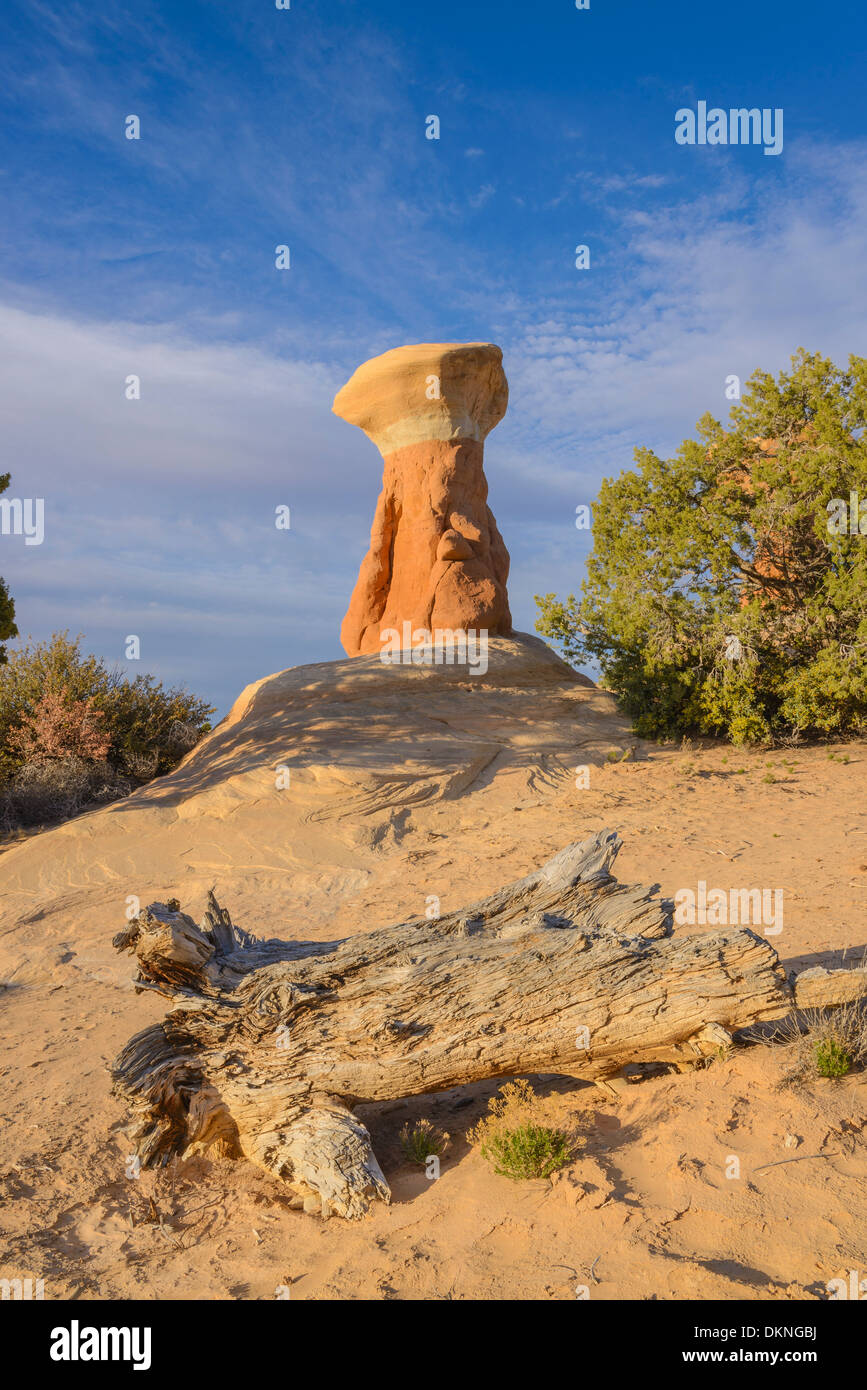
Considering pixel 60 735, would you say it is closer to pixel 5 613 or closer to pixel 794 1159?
pixel 5 613

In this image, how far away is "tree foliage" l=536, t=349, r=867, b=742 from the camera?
1484 centimetres

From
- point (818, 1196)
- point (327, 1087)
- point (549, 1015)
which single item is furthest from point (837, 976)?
point (327, 1087)

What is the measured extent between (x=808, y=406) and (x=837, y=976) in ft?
44.9

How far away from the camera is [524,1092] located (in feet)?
17.7

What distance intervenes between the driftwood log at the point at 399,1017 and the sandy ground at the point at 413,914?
336 mm

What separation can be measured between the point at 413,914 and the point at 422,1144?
14.5 feet

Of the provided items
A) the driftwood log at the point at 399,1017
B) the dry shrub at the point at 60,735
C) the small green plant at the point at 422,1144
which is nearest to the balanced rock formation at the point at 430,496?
the dry shrub at the point at 60,735

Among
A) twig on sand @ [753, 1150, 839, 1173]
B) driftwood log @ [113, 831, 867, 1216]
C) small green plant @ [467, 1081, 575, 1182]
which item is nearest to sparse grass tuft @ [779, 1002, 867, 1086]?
driftwood log @ [113, 831, 867, 1216]

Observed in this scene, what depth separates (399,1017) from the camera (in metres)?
4.87

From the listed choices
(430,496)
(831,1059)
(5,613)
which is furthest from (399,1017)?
(430,496)

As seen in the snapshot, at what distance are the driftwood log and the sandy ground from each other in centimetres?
34

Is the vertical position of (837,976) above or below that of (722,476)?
below

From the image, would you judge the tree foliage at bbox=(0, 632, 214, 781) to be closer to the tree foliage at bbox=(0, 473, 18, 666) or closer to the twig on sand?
the tree foliage at bbox=(0, 473, 18, 666)
